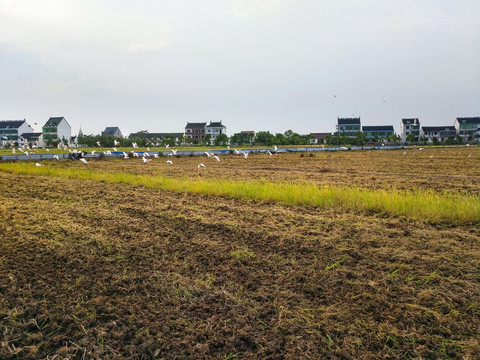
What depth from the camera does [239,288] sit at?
149 inches

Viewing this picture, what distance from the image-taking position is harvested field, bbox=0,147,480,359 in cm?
286

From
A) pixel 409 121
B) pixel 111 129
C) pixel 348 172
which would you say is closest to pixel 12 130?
pixel 111 129

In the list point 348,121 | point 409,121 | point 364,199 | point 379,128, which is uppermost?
point 348,121

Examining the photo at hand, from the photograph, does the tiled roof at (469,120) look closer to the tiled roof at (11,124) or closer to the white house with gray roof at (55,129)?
the white house with gray roof at (55,129)

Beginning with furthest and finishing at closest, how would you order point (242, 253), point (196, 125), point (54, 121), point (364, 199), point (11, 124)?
point (196, 125)
point (11, 124)
point (54, 121)
point (364, 199)
point (242, 253)

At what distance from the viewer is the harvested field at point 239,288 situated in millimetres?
2855

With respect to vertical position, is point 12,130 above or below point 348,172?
above

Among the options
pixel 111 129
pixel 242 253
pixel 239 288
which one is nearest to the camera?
pixel 239 288

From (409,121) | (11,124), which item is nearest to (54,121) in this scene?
(11,124)

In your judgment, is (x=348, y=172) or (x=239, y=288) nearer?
(x=239, y=288)

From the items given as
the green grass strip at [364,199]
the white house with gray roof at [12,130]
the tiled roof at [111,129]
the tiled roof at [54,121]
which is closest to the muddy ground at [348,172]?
the green grass strip at [364,199]

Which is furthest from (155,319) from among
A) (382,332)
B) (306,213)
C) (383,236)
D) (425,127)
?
(425,127)

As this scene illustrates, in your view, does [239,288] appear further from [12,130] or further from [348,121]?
[12,130]

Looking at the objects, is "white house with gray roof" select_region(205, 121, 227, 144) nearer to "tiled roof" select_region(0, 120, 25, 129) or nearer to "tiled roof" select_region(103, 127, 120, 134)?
"tiled roof" select_region(103, 127, 120, 134)
